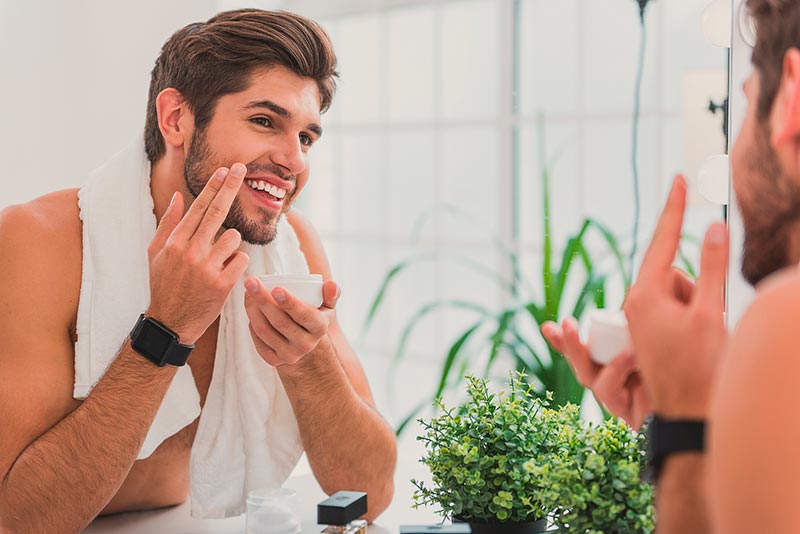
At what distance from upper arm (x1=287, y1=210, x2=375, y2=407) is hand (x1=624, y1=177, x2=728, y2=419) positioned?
3.32ft

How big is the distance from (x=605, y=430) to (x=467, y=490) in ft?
0.65

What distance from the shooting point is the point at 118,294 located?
1538 millimetres

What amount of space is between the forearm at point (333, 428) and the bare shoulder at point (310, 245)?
0.34m

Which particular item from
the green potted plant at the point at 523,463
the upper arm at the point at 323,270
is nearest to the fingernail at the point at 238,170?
the upper arm at the point at 323,270

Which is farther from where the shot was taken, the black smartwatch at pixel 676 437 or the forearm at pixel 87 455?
the forearm at pixel 87 455

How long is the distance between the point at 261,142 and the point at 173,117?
0.67 feet

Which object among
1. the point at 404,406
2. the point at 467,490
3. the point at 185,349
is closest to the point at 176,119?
the point at 185,349

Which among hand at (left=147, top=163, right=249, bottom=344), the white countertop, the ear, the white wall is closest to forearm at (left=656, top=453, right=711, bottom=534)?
the white countertop

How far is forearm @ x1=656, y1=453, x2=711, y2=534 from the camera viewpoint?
700 millimetres

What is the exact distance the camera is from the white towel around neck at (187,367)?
4.93ft

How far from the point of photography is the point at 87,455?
1.38 meters

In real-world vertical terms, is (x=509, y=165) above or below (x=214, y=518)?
above

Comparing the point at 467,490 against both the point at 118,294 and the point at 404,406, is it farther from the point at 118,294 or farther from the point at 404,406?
the point at 404,406

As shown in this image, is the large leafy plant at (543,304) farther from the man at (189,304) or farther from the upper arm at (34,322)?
the upper arm at (34,322)
